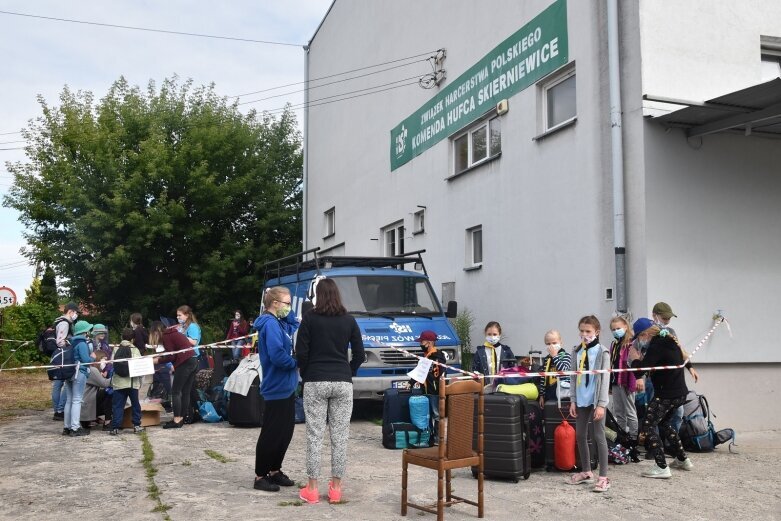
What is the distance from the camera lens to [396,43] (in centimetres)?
2045

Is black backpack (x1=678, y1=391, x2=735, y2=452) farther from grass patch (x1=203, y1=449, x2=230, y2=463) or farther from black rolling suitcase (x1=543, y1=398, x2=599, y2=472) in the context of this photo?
grass patch (x1=203, y1=449, x2=230, y2=463)

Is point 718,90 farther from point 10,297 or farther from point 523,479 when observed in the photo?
point 10,297

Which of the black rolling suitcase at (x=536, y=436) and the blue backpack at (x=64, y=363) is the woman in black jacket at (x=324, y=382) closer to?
the black rolling suitcase at (x=536, y=436)

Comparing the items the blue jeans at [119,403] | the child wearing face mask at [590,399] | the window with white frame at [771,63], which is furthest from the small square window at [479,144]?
the child wearing face mask at [590,399]

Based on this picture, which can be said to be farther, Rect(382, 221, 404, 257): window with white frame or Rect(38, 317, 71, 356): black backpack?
Rect(382, 221, 404, 257): window with white frame

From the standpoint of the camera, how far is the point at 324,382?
680 cm

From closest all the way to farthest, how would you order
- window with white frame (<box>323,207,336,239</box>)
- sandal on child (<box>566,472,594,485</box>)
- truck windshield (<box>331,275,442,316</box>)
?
sandal on child (<box>566,472,594,485</box>) < truck windshield (<box>331,275,442,316</box>) < window with white frame (<box>323,207,336,239</box>)

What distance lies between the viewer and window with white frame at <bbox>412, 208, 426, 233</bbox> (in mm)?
18328

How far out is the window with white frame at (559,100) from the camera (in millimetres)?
12820

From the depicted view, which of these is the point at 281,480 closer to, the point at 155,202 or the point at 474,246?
the point at 474,246

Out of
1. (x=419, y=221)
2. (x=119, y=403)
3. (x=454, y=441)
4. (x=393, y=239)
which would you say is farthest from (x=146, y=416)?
(x=393, y=239)

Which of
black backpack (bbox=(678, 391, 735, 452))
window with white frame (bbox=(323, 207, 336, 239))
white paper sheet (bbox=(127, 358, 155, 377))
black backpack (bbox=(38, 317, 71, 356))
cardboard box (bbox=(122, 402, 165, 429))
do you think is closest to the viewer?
black backpack (bbox=(678, 391, 735, 452))

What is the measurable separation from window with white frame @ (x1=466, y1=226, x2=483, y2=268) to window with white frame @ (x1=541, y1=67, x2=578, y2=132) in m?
3.03

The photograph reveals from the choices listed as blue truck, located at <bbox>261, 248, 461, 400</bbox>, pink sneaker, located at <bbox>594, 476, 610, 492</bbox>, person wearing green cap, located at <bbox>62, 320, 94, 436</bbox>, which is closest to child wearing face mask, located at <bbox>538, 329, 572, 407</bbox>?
pink sneaker, located at <bbox>594, 476, 610, 492</bbox>
